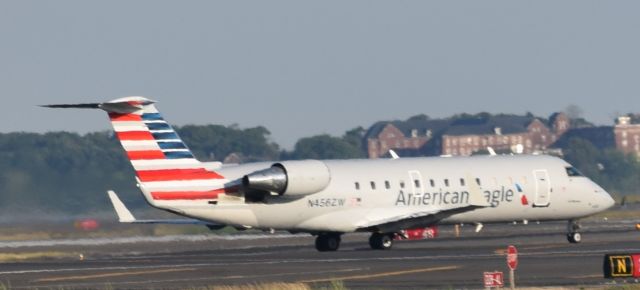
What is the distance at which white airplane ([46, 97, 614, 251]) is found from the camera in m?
51.8

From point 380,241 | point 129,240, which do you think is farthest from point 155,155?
point 129,240

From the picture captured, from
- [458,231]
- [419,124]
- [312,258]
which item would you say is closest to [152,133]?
[312,258]

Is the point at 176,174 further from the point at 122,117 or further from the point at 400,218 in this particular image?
the point at 400,218

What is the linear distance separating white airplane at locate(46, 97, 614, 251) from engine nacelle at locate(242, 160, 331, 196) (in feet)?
0.11

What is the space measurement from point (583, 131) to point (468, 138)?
13.4 metres

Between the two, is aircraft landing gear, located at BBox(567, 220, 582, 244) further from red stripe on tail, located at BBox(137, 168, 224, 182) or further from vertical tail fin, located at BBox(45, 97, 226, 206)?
vertical tail fin, located at BBox(45, 97, 226, 206)

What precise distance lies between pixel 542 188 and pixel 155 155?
15.2 metres

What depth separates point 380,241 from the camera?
181ft

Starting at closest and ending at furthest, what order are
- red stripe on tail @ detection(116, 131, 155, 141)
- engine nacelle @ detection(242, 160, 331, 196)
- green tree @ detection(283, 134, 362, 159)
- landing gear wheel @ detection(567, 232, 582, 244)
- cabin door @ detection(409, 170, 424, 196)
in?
red stripe on tail @ detection(116, 131, 155, 141) → engine nacelle @ detection(242, 160, 331, 196) → cabin door @ detection(409, 170, 424, 196) → landing gear wheel @ detection(567, 232, 582, 244) → green tree @ detection(283, 134, 362, 159)

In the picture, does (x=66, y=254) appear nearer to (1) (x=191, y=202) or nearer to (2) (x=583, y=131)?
(1) (x=191, y=202)

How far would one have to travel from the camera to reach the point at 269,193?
53.4m

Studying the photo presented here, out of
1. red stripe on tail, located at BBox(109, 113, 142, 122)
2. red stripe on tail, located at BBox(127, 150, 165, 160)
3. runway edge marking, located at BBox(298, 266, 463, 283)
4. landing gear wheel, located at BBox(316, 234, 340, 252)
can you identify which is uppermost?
red stripe on tail, located at BBox(109, 113, 142, 122)

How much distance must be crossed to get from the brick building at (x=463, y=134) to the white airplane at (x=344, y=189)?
109672 mm

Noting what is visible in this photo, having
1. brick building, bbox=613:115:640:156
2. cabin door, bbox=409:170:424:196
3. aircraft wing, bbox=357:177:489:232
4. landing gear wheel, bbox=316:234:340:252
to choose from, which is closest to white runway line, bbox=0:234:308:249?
landing gear wheel, bbox=316:234:340:252
